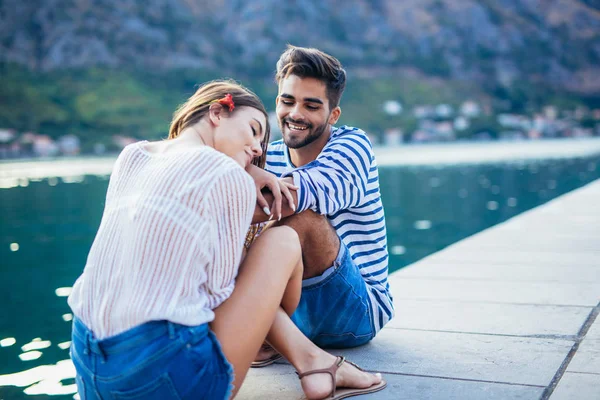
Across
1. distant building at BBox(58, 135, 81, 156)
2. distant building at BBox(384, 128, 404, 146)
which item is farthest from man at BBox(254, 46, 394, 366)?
distant building at BBox(384, 128, 404, 146)

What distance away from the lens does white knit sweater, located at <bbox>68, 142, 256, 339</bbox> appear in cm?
183

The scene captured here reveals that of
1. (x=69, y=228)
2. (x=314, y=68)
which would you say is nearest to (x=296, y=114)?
(x=314, y=68)

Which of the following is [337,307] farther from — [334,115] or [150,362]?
[150,362]

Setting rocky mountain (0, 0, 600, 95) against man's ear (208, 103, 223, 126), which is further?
rocky mountain (0, 0, 600, 95)

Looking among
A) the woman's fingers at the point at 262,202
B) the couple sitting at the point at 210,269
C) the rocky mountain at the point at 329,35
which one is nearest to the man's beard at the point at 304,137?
the couple sitting at the point at 210,269

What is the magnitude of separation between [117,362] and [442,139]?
2848 inches

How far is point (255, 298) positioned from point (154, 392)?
38cm

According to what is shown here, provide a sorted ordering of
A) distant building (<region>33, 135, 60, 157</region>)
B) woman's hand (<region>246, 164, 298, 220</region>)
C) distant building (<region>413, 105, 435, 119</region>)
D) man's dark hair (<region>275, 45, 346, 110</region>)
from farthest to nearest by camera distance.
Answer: distant building (<region>413, 105, 435, 119</region>) < distant building (<region>33, 135, 60, 157</region>) < man's dark hair (<region>275, 45, 346, 110</region>) < woman's hand (<region>246, 164, 298, 220</region>)

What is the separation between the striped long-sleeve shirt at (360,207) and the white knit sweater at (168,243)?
81cm

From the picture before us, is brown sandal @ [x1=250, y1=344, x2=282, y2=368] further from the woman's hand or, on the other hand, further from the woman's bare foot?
the woman's hand

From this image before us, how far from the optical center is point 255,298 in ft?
6.82

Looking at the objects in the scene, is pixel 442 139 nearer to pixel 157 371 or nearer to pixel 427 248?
pixel 427 248

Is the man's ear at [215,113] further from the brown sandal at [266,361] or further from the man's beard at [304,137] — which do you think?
the brown sandal at [266,361]

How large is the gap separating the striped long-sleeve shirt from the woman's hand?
0.21 meters
